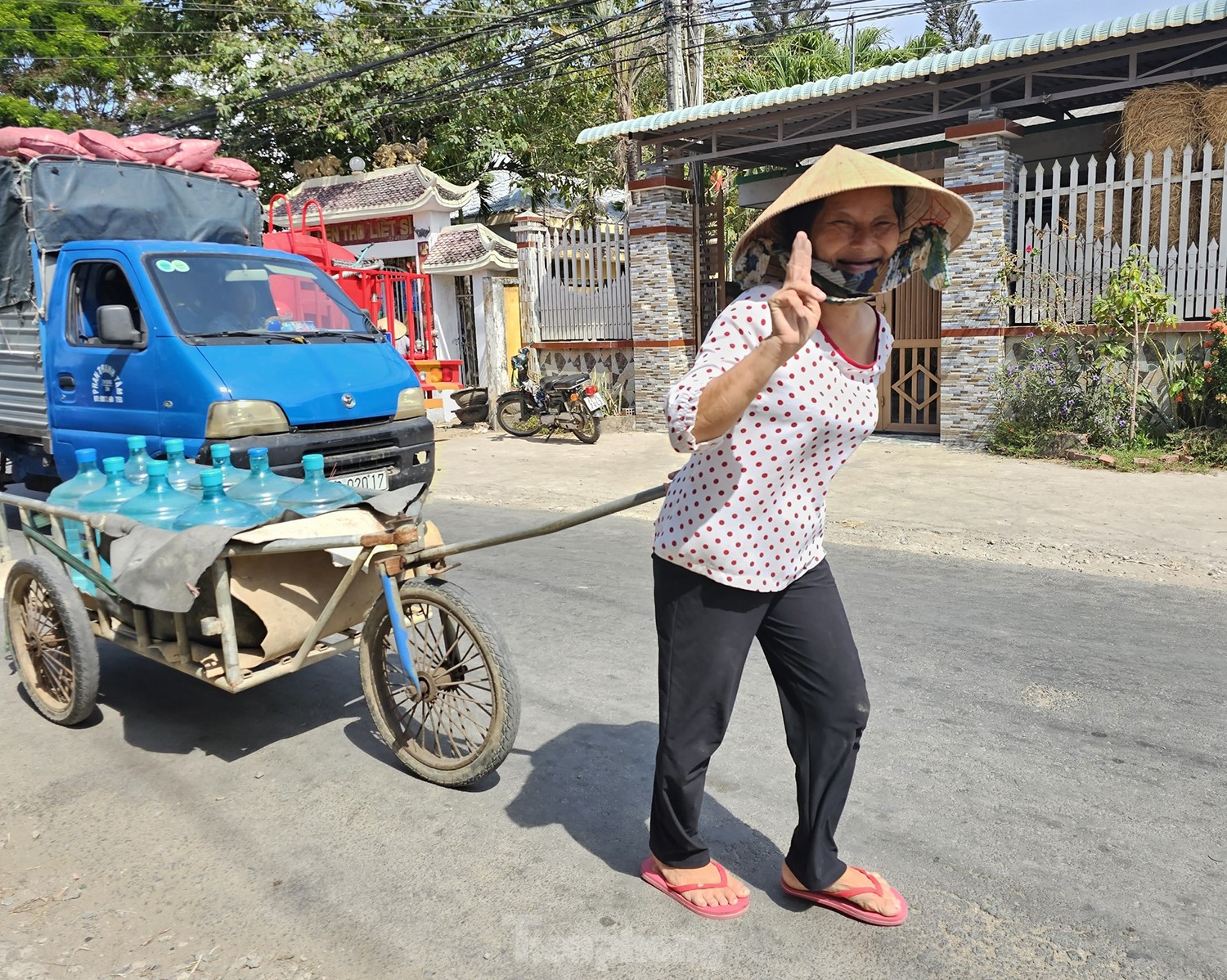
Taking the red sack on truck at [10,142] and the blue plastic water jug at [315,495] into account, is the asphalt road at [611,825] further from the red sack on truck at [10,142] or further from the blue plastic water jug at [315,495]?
the red sack on truck at [10,142]

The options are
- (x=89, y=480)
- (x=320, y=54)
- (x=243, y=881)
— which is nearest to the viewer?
(x=243, y=881)

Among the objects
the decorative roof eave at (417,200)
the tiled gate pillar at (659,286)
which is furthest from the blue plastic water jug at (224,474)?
the decorative roof eave at (417,200)

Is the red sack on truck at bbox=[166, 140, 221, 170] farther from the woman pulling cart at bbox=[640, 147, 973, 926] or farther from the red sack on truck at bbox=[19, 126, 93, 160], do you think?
the woman pulling cart at bbox=[640, 147, 973, 926]

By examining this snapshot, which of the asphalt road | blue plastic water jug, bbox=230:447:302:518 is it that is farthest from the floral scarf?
blue plastic water jug, bbox=230:447:302:518

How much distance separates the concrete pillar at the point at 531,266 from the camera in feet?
49.7

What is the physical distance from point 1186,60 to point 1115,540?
6.53 m

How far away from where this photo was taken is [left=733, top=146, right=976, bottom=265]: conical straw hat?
2.23 m

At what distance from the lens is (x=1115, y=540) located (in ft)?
22.0

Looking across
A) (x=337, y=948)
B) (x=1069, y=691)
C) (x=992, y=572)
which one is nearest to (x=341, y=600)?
(x=337, y=948)

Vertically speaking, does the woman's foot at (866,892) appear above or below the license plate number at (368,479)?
below

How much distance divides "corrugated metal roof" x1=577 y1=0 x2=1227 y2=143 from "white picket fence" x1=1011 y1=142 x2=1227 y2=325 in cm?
120

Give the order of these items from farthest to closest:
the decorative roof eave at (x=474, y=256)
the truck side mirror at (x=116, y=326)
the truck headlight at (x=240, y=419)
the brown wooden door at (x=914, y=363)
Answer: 1. the decorative roof eave at (x=474, y=256)
2. the brown wooden door at (x=914, y=363)
3. the truck side mirror at (x=116, y=326)
4. the truck headlight at (x=240, y=419)

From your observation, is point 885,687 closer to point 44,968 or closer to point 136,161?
point 44,968

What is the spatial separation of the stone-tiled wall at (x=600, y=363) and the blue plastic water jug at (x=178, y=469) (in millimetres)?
10484
